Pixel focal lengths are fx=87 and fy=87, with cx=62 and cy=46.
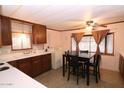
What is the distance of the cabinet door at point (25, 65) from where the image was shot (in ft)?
8.75

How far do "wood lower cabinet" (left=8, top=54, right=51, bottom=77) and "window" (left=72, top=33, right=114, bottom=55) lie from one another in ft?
6.38

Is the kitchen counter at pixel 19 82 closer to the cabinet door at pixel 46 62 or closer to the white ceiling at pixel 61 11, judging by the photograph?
the white ceiling at pixel 61 11

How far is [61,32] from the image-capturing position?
552 cm

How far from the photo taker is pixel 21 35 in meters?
3.27

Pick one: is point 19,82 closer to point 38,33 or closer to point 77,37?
point 38,33

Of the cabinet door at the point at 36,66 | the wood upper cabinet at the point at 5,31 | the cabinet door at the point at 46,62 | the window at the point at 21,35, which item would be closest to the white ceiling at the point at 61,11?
the wood upper cabinet at the point at 5,31

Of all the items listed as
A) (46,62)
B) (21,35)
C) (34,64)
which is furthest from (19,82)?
(46,62)

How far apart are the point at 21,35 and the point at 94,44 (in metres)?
3.33

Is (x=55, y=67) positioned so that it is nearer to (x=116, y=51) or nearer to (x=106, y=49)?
(x=106, y=49)

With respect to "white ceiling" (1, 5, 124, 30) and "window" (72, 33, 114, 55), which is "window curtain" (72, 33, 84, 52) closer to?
"window" (72, 33, 114, 55)

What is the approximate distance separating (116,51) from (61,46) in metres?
2.99

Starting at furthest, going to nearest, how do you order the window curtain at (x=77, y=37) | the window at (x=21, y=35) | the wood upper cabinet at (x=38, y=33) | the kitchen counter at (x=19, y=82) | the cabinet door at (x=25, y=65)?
the window curtain at (x=77, y=37)
the wood upper cabinet at (x=38, y=33)
the window at (x=21, y=35)
the cabinet door at (x=25, y=65)
the kitchen counter at (x=19, y=82)

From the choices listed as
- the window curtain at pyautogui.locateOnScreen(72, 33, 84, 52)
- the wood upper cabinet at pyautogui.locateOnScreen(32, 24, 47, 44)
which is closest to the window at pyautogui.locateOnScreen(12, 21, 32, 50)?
the wood upper cabinet at pyautogui.locateOnScreen(32, 24, 47, 44)

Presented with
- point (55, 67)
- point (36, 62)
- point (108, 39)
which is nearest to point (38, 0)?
point (36, 62)
